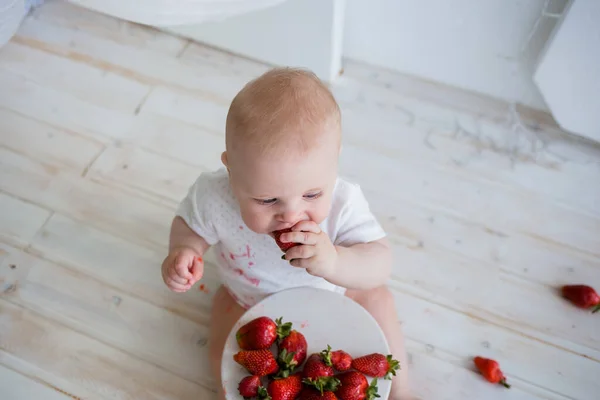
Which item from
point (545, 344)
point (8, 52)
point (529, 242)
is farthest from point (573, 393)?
point (8, 52)

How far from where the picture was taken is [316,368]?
993 mm

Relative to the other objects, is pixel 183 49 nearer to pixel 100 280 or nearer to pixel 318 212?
pixel 100 280

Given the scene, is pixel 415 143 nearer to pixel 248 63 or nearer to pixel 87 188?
pixel 248 63

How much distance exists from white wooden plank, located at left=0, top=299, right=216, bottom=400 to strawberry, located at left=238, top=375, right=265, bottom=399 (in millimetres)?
293

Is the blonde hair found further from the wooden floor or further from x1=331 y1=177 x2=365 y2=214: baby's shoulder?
the wooden floor

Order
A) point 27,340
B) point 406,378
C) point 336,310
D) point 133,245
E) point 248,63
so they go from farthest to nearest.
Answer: point 248,63 → point 133,245 → point 27,340 → point 406,378 → point 336,310

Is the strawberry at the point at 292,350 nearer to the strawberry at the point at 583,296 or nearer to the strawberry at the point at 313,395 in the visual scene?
the strawberry at the point at 313,395

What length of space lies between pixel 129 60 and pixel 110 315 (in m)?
0.79

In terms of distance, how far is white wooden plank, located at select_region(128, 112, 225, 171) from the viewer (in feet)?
5.11

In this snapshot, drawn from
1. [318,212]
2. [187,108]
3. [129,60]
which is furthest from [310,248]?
[129,60]

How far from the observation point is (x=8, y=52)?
5.77 feet

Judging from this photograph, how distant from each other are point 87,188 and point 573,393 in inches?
48.6

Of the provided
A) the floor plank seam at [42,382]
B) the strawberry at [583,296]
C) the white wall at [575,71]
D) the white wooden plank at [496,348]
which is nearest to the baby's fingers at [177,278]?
the floor plank seam at [42,382]

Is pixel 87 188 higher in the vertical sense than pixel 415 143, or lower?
lower
